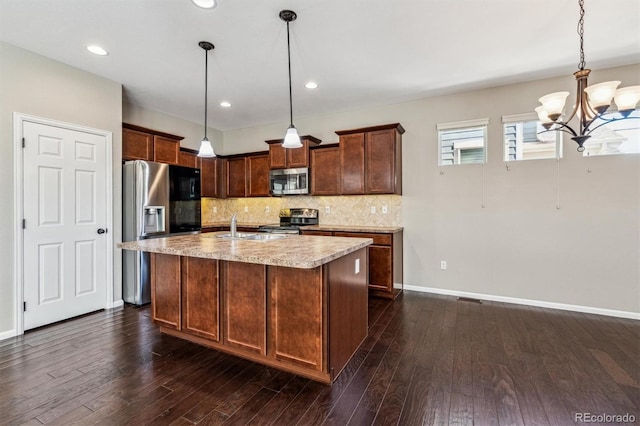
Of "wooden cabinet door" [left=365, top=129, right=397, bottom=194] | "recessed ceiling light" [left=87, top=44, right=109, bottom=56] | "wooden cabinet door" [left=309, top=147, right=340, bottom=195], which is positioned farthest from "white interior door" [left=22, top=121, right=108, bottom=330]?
"wooden cabinet door" [left=365, top=129, right=397, bottom=194]

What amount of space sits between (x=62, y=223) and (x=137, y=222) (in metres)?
0.73

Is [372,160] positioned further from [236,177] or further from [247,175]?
[236,177]

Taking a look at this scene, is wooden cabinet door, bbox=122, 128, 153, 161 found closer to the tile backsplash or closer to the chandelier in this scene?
the tile backsplash

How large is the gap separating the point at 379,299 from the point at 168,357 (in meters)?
2.58

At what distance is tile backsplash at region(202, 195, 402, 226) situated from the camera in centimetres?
456

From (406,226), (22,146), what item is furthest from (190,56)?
(406,226)

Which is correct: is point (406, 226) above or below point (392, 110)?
below

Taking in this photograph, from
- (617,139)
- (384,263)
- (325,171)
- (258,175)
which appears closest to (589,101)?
(617,139)

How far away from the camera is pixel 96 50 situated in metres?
2.91

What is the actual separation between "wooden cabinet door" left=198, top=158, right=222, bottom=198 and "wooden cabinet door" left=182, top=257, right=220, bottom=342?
10.4ft

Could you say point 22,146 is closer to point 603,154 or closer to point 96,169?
point 96,169

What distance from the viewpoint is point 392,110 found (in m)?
4.52

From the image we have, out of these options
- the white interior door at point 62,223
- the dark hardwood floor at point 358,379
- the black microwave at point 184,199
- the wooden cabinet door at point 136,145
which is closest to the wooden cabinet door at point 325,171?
the black microwave at point 184,199

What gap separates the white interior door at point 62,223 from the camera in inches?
116
